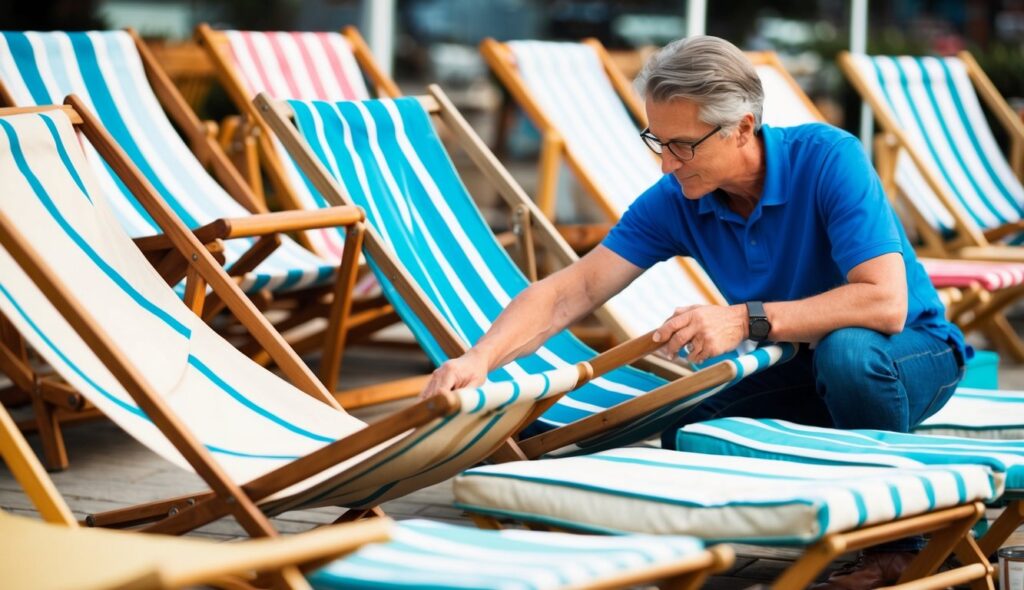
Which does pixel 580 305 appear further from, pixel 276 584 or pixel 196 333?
pixel 276 584

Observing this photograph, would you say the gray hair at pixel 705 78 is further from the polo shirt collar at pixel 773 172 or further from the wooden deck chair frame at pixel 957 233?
the wooden deck chair frame at pixel 957 233

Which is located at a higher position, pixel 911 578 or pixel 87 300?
pixel 87 300

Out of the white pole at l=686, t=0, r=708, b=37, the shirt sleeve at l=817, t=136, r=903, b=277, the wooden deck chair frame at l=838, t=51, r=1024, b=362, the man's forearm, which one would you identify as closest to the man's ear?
the shirt sleeve at l=817, t=136, r=903, b=277

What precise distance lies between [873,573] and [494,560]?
37.3 inches

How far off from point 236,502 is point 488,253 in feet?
4.74

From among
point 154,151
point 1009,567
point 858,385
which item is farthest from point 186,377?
point 154,151

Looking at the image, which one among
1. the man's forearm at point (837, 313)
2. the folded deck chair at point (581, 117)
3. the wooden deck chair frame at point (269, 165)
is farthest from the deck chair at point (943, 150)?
the man's forearm at point (837, 313)

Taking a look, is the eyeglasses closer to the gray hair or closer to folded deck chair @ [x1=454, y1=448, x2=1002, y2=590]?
the gray hair

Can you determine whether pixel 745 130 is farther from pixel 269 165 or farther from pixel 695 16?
pixel 695 16

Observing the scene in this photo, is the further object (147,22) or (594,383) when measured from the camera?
(147,22)

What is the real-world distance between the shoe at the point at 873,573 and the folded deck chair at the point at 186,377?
0.57m

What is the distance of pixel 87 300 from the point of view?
2742 millimetres

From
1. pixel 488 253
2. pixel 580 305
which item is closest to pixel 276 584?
pixel 580 305

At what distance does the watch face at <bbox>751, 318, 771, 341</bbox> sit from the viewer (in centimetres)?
282
